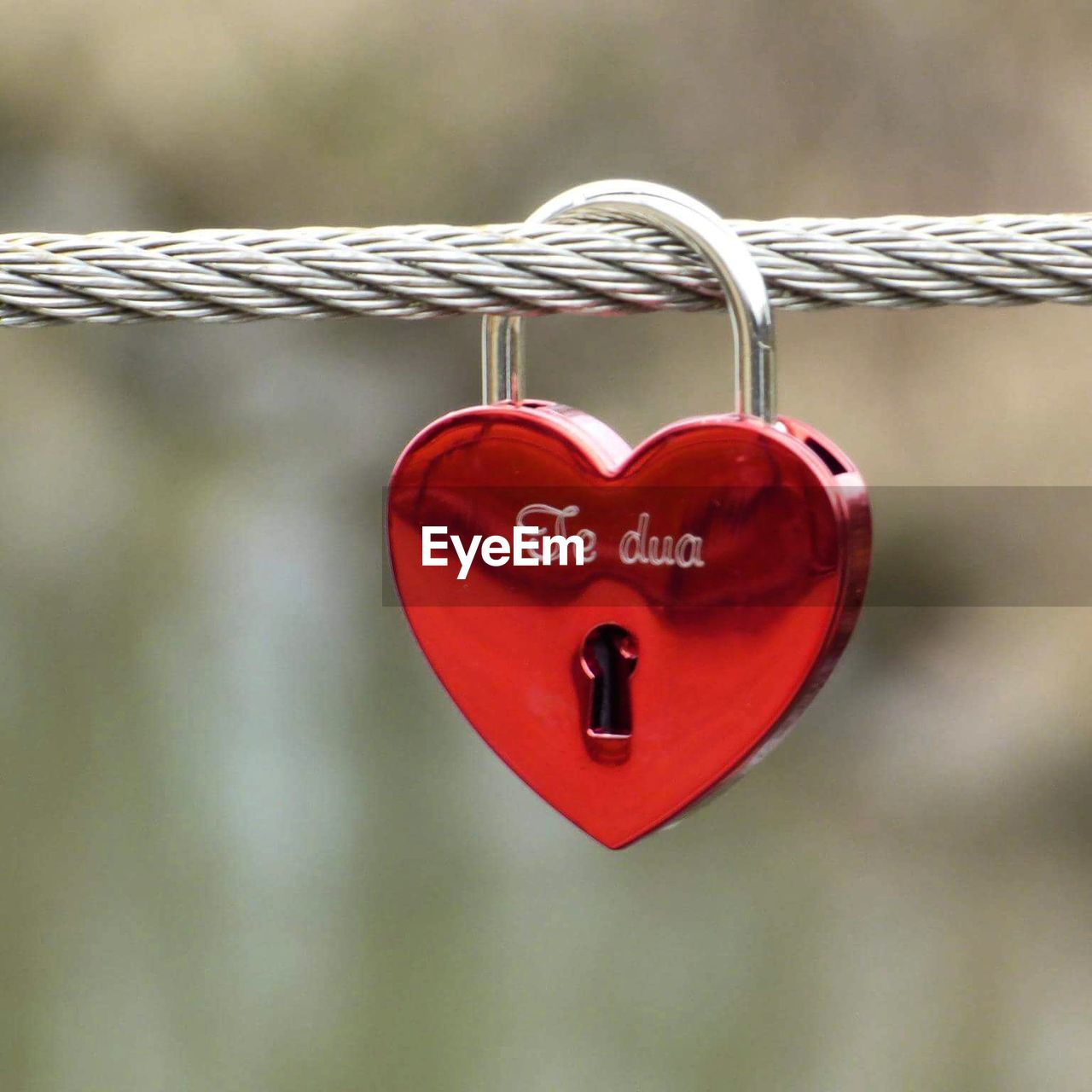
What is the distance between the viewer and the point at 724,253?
0.28 meters

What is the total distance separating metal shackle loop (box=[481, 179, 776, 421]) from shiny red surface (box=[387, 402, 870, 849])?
0.01m

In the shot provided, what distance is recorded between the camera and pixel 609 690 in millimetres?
301

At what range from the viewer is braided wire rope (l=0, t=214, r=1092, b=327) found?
285 mm

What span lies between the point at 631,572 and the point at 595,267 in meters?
0.06

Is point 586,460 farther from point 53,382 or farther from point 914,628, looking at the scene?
point 53,382

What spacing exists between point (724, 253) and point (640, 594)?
2.8 inches

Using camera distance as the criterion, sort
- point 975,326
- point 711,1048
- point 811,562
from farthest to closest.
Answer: point 711,1048 → point 975,326 → point 811,562

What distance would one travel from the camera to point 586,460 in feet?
0.97

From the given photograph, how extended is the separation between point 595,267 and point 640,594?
7 cm

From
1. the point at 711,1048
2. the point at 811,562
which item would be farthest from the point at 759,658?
the point at 711,1048

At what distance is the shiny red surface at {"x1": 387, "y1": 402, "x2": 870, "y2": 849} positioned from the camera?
0.28 m

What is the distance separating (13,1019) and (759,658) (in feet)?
5.32
